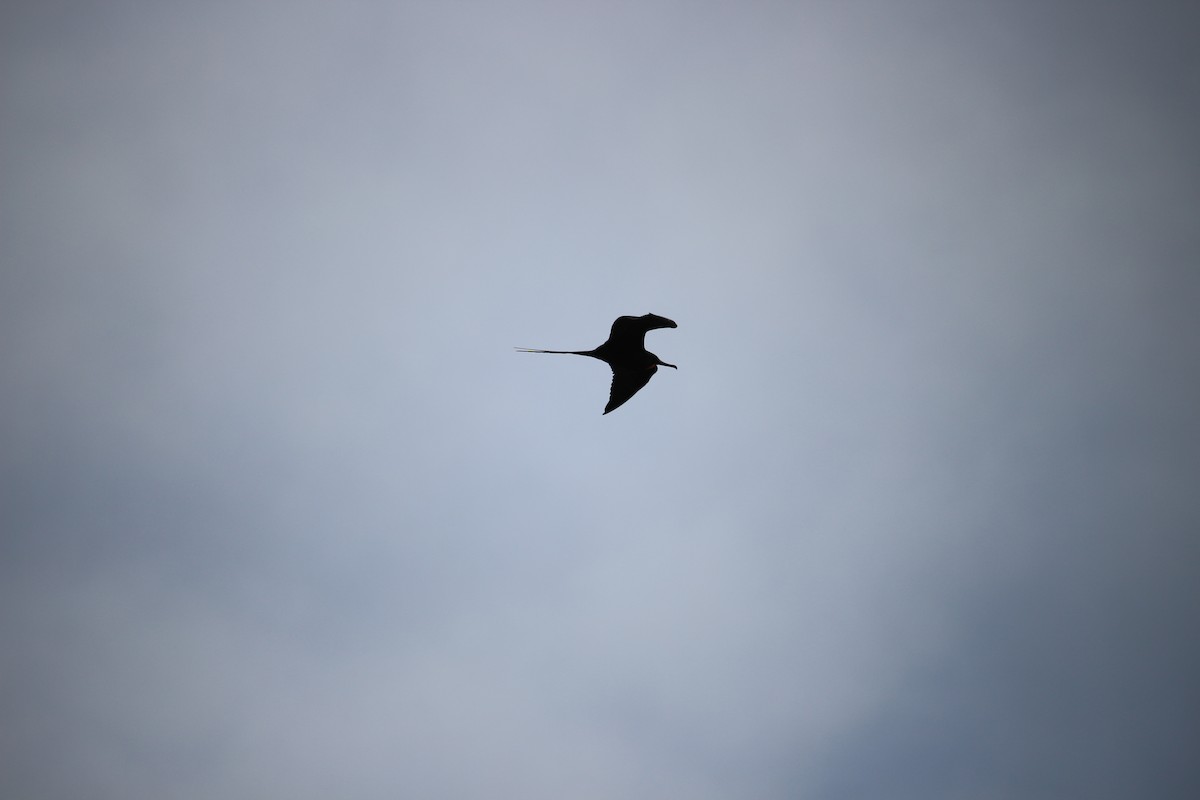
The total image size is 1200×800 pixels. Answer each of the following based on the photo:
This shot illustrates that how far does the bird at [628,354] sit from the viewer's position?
24.8 metres

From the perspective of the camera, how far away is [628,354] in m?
25.7

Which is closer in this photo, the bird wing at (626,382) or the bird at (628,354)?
the bird at (628,354)

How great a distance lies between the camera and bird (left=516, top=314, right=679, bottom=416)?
24828 mm

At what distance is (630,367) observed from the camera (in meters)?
26.2

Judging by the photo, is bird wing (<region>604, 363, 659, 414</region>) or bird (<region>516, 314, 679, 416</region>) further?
bird wing (<region>604, 363, 659, 414</region>)
